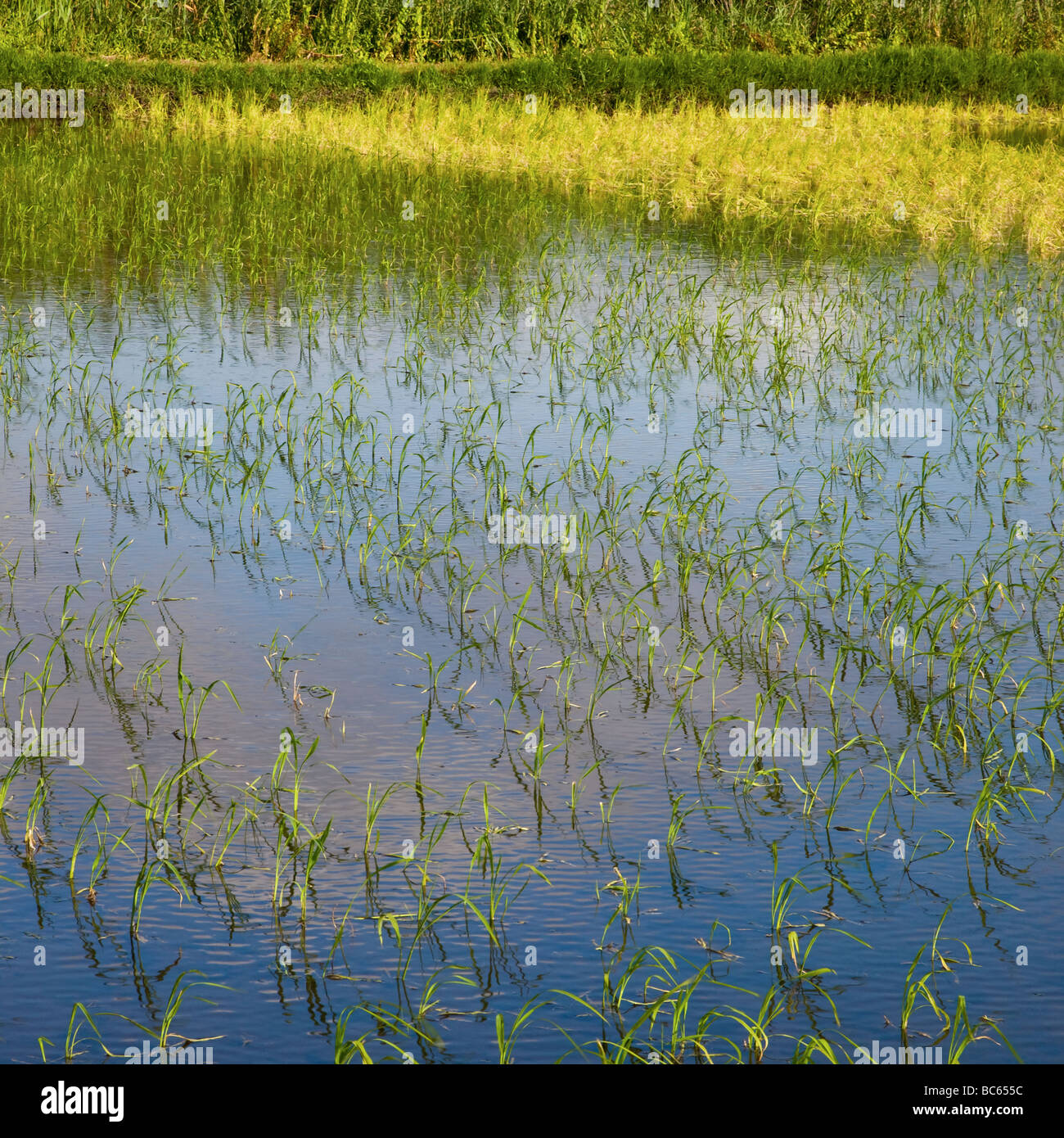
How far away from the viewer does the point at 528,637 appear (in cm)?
496

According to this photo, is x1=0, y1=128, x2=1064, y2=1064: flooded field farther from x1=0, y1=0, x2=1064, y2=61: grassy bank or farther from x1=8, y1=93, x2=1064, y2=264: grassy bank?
x1=0, y1=0, x2=1064, y2=61: grassy bank

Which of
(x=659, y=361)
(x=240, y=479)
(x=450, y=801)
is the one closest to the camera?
(x=450, y=801)

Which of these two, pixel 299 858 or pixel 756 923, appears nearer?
pixel 756 923

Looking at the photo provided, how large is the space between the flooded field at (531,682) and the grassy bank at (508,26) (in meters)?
15.9

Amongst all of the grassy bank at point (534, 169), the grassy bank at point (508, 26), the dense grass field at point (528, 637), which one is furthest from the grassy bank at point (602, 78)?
the dense grass field at point (528, 637)

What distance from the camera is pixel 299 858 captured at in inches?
143

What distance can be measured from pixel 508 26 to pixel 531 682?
2212 cm

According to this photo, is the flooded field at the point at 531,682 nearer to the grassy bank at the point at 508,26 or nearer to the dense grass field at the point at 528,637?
the dense grass field at the point at 528,637

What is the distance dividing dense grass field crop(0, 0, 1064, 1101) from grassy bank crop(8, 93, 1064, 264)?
0.49 feet

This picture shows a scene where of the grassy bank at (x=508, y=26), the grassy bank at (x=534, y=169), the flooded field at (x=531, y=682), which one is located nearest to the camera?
the flooded field at (x=531, y=682)

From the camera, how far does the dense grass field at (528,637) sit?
318 centimetres
